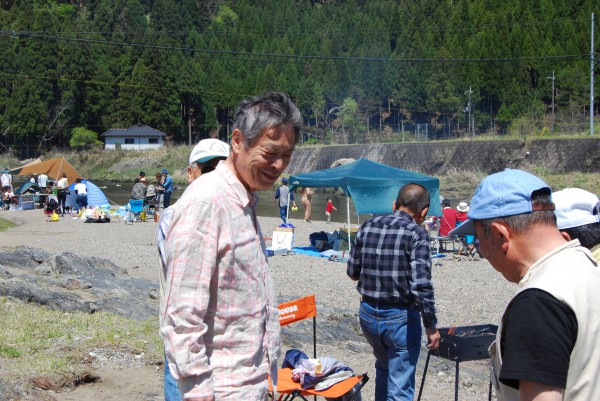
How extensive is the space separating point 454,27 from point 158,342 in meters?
98.6

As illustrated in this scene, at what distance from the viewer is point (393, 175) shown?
16703mm

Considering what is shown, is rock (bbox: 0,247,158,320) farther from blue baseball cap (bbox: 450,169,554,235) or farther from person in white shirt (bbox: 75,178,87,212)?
person in white shirt (bbox: 75,178,87,212)

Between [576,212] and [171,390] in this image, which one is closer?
[576,212]

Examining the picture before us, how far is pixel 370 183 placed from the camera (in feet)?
53.0

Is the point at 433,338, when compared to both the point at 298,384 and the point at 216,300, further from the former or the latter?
the point at 216,300

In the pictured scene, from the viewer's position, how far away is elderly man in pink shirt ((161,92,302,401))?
2545 mm

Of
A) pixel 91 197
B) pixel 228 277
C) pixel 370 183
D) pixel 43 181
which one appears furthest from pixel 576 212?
pixel 43 181

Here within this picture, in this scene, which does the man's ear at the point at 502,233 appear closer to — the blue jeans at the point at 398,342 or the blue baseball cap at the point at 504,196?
the blue baseball cap at the point at 504,196

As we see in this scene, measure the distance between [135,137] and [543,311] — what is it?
86.1m

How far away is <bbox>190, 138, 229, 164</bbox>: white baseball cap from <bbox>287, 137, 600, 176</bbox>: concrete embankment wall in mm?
50810

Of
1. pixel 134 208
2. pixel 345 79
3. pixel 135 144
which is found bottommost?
pixel 134 208

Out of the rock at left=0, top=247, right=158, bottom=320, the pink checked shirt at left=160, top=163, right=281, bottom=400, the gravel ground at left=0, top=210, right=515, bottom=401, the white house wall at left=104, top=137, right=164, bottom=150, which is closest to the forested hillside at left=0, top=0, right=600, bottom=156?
the white house wall at left=104, top=137, right=164, bottom=150

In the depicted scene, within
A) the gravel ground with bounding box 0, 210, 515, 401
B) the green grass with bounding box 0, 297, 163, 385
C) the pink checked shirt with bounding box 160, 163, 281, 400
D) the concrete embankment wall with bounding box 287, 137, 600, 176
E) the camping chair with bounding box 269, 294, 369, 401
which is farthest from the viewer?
the concrete embankment wall with bounding box 287, 137, 600, 176

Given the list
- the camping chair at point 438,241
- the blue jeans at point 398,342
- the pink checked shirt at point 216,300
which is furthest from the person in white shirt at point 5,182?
the pink checked shirt at point 216,300
